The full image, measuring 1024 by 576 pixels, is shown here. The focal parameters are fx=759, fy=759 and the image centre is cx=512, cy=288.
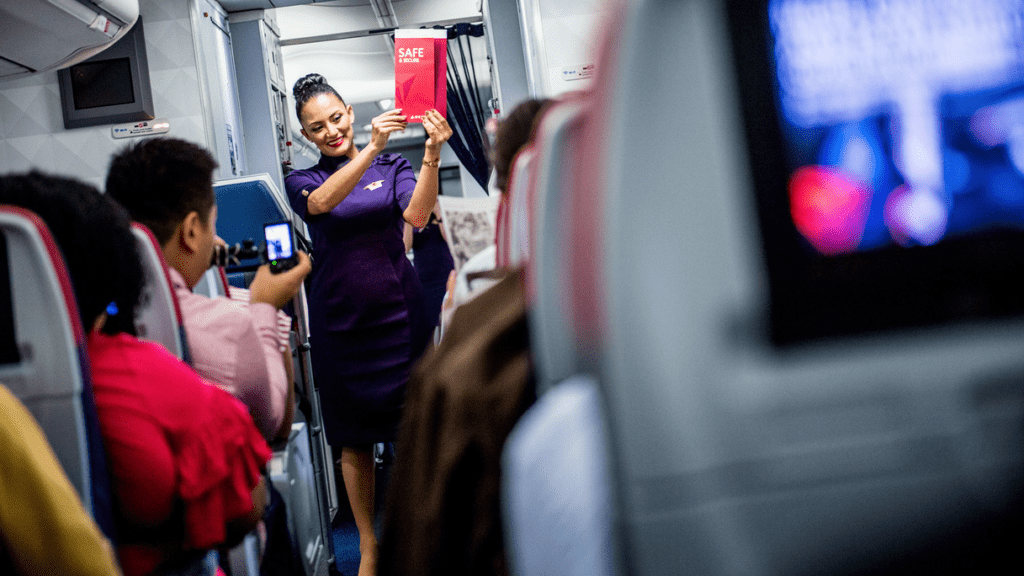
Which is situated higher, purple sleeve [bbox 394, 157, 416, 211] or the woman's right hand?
the woman's right hand

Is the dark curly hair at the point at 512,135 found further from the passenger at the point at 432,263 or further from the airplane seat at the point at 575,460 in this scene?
the passenger at the point at 432,263

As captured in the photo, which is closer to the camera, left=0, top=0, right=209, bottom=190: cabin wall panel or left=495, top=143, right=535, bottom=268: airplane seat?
left=495, top=143, right=535, bottom=268: airplane seat

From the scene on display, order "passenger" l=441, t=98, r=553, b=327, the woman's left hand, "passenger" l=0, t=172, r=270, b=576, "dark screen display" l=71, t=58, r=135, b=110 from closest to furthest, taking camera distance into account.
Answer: "passenger" l=0, t=172, r=270, b=576, "passenger" l=441, t=98, r=553, b=327, the woman's left hand, "dark screen display" l=71, t=58, r=135, b=110

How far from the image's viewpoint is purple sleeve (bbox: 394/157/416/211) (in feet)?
9.09

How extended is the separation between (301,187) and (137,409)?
1.64 m

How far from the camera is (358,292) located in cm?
267

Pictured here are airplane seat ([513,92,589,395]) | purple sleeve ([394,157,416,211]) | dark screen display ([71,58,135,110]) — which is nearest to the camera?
airplane seat ([513,92,589,395])

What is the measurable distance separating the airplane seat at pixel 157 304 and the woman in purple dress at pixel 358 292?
3.88 feet

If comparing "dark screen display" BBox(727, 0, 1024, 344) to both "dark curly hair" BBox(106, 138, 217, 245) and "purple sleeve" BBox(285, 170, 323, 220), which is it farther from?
"purple sleeve" BBox(285, 170, 323, 220)

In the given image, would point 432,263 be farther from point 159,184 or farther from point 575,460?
point 575,460

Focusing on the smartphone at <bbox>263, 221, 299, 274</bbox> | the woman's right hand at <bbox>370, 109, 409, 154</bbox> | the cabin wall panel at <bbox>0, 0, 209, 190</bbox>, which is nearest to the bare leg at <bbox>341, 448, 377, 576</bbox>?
the smartphone at <bbox>263, 221, 299, 274</bbox>

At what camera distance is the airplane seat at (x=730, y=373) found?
1.90 feet

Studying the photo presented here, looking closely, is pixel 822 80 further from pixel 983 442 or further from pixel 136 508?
pixel 136 508

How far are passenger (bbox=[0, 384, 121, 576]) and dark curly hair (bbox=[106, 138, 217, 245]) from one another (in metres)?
0.95
